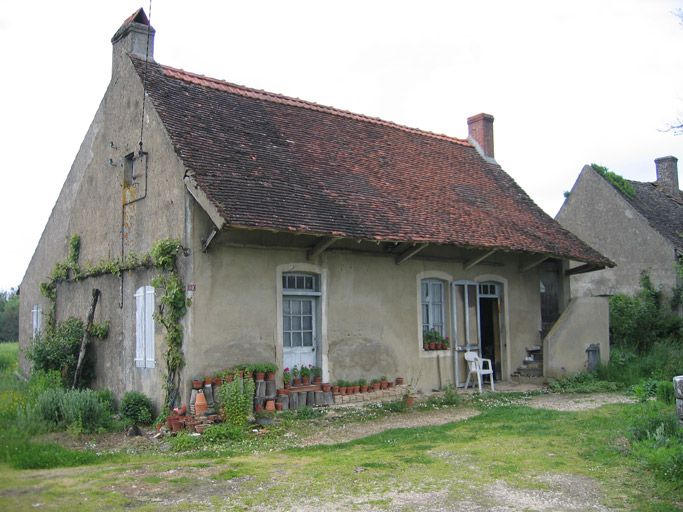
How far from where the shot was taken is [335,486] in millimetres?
6898

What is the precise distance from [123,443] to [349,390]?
4.20 meters

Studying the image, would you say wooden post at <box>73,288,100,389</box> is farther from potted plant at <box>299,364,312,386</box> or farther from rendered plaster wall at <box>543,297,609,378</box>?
rendered plaster wall at <box>543,297,609,378</box>

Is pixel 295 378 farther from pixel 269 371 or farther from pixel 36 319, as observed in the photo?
pixel 36 319

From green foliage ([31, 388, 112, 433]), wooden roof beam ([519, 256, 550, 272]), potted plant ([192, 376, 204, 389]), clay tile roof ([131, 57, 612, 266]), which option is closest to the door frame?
clay tile roof ([131, 57, 612, 266])

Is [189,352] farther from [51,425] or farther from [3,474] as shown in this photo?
[3,474]

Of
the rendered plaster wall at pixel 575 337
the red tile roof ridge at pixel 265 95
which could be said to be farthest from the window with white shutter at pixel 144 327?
the rendered plaster wall at pixel 575 337

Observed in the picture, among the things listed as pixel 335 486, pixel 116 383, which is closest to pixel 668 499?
pixel 335 486

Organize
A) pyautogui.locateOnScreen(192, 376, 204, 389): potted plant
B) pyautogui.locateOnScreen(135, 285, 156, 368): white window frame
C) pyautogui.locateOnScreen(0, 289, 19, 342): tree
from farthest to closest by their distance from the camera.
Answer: pyautogui.locateOnScreen(0, 289, 19, 342): tree
pyautogui.locateOnScreen(135, 285, 156, 368): white window frame
pyautogui.locateOnScreen(192, 376, 204, 389): potted plant

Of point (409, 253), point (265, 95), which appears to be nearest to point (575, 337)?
point (409, 253)

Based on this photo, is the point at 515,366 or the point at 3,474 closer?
the point at 3,474

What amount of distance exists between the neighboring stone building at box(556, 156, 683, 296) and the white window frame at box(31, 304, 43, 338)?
683 inches

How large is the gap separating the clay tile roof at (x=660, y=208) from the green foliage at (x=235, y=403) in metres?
16.1

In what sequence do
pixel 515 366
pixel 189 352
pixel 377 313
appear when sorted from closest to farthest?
pixel 189 352
pixel 377 313
pixel 515 366

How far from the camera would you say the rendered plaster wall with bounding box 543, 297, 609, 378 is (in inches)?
610
